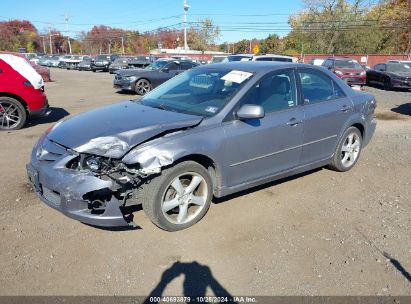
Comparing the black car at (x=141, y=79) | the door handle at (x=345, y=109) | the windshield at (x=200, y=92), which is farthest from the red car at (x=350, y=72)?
the windshield at (x=200, y=92)

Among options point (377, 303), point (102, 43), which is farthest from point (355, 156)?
point (102, 43)

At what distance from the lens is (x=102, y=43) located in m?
108

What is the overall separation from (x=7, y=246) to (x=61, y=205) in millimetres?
647

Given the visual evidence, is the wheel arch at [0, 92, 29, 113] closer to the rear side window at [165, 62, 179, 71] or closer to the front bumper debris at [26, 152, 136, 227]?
A: the front bumper debris at [26, 152, 136, 227]

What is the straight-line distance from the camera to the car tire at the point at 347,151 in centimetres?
550

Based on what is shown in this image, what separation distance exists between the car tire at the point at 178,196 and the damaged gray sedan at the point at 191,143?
0.03ft

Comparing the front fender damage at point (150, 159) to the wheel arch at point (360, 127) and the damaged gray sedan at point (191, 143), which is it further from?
the wheel arch at point (360, 127)

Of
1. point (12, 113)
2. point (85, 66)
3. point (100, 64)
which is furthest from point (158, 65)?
point (85, 66)

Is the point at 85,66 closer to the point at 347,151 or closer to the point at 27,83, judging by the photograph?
the point at 27,83

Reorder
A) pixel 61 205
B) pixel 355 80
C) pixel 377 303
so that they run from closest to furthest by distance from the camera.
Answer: pixel 377 303
pixel 61 205
pixel 355 80

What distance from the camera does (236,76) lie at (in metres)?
4.50

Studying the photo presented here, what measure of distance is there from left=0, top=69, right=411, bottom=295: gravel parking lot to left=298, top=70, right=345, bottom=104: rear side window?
1194 mm

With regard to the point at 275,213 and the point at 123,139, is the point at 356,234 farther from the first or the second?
the point at 123,139

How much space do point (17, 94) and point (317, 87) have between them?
650cm
